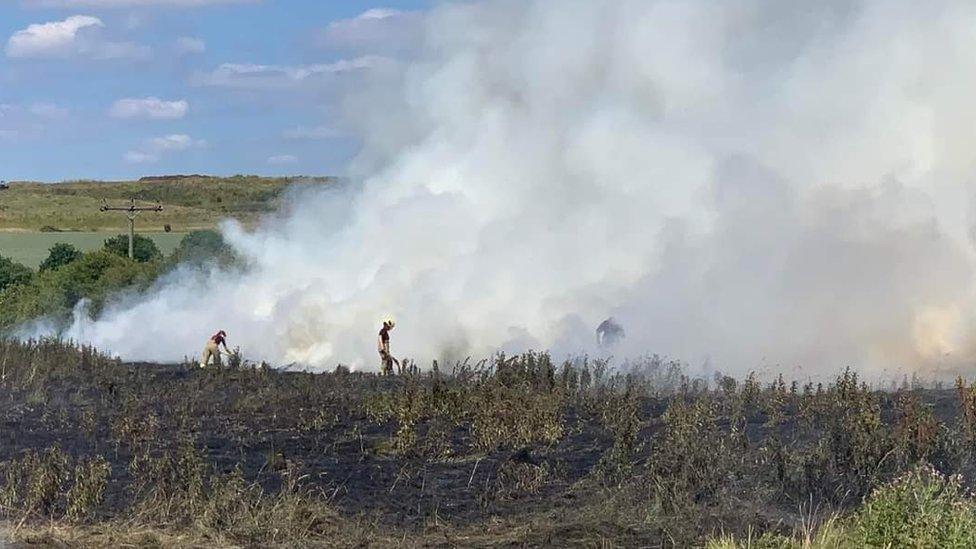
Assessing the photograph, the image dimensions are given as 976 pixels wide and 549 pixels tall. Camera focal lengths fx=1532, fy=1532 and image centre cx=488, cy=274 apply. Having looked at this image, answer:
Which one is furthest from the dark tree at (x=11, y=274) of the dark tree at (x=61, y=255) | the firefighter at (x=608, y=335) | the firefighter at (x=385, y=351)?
the firefighter at (x=608, y=335)

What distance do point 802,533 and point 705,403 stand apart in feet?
22.0

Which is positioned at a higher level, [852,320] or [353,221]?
[353,221]

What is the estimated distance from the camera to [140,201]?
11850 cm

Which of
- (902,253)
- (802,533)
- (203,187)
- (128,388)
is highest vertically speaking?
(203,187)

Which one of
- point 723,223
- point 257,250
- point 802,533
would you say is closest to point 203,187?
point 257,250

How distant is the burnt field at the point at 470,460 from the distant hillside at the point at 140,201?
223ft

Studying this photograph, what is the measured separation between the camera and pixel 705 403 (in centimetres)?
1894

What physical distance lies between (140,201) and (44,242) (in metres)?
29.8

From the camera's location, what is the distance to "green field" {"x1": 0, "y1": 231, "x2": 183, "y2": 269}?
75.3 meters

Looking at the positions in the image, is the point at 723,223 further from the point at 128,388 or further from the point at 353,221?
the point at 128,388

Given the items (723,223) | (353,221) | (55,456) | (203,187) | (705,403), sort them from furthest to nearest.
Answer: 1. (203,187)
2. (353,221)
3. (723,223)
4. (705,403)
5. (55,456)

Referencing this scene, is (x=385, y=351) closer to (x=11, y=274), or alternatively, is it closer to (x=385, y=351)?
(x=385, y=351)

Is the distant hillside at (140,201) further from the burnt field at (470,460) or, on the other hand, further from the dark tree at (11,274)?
the burnt field at (470,460)

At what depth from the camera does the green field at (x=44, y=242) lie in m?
75.3
